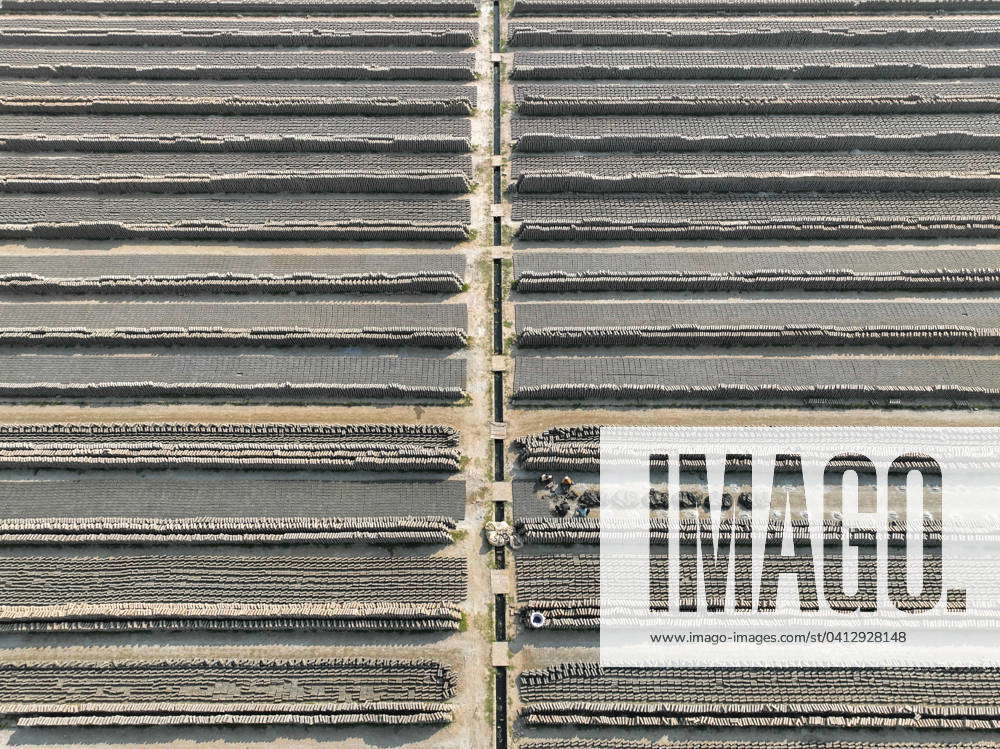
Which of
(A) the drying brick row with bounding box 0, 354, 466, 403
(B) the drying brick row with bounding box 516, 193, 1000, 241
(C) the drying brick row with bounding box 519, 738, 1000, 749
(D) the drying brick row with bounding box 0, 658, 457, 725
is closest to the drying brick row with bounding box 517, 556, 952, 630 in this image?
(C) the drying brick row with bounding box 519, 738, 1000, 749

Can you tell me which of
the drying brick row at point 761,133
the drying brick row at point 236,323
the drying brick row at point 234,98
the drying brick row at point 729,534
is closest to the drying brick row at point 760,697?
the drying brick row at point 729,534

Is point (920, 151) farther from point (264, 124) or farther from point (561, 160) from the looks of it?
point (264, 124)

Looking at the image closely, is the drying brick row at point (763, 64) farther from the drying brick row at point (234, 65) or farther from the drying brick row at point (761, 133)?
the drying brick row at point (761, 133)

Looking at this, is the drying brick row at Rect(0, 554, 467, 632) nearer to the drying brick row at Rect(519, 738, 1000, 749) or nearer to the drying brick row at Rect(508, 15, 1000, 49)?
the drying brick row at Rect(519, 738, 1000, 749)

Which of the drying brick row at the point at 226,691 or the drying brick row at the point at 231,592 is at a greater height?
the drying brick row at the point at 231,592

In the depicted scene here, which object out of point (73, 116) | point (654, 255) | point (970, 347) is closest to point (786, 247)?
point (654, 255)

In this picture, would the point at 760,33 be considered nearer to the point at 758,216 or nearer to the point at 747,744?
the point at 758,216
